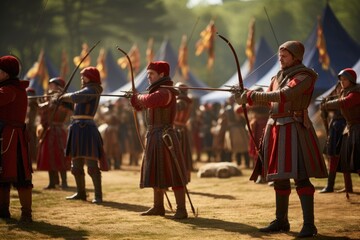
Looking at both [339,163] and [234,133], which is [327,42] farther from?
[339,163]

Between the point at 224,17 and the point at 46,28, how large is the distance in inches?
877

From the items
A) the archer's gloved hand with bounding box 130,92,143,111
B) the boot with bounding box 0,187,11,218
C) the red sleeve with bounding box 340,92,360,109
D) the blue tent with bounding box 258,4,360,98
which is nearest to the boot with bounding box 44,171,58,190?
the boot with bounding box 0,187,11,218

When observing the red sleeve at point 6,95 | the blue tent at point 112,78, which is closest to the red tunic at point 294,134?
the red sleeve at point 6,95

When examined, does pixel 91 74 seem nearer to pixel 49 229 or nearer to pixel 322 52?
pixel 49 229

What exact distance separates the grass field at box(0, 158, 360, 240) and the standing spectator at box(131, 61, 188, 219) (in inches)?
14.4

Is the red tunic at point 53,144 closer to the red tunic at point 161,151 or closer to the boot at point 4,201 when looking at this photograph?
the boot at point 4,201

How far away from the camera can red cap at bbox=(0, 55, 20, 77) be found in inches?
275

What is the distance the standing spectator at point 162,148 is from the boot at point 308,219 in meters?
1.64

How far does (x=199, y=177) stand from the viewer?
43.6 ft

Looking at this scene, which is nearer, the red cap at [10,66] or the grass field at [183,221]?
the grass field at [183,221]

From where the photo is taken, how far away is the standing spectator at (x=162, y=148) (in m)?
7.22

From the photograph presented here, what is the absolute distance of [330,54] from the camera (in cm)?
1670

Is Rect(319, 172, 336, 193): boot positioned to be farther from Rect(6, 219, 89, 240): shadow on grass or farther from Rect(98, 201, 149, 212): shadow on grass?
Rect(6, 219, 89, 240): shadow on grass

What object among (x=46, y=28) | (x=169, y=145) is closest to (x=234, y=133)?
(x=169, y=145)
